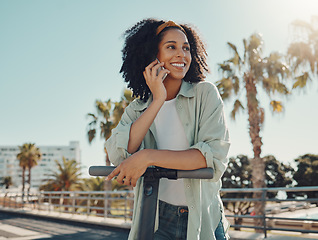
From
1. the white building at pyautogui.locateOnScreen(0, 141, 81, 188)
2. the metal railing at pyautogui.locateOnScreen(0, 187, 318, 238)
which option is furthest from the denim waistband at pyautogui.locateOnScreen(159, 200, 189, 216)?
the white building at pyautogui.locateOnScreen(0, 141, 81, 188)

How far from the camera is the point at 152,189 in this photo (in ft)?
3.48

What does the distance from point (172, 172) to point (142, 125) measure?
0.81 ft

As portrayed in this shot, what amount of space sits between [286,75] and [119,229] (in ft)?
32.0

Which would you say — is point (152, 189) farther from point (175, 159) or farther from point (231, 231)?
point (231, 231)

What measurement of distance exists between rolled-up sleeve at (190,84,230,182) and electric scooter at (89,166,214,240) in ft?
0.24

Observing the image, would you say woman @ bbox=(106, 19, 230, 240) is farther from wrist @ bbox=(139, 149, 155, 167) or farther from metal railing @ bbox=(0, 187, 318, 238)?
metal railing @ bbox=(0, 187, 318, 238)

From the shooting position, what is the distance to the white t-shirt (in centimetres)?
132

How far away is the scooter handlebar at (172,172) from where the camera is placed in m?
1.03

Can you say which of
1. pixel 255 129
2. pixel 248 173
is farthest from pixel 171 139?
pixel 248 173

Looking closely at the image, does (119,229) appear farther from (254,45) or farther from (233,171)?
(233,171)

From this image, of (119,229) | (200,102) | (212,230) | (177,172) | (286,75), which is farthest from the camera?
(286,75)

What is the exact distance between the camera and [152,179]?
1.07 metres

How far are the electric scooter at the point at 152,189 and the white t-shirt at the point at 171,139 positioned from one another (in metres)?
0.27

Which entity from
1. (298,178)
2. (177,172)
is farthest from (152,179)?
(298,178)
